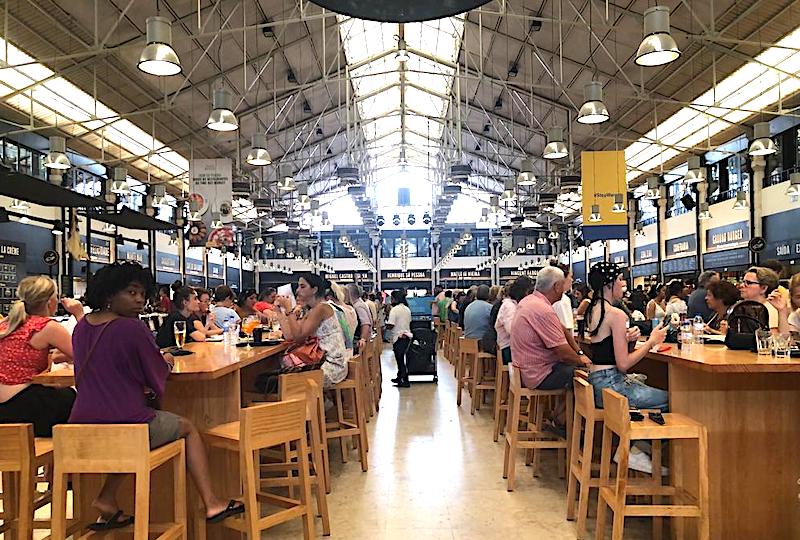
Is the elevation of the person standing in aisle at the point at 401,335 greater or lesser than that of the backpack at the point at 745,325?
lesser

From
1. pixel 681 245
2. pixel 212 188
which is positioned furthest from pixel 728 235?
pixel 212 188

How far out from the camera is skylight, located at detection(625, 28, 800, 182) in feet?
38.1

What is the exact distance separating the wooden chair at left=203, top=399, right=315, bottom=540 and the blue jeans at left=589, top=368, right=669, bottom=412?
66.3 inches

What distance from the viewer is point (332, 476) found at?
4809 millimetres

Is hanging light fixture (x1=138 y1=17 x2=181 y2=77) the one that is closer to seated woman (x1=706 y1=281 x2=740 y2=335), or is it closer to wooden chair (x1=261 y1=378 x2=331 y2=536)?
wooden chair (x1=261 y1=378 x2=331 y2=536)

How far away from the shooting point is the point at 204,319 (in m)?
7.43

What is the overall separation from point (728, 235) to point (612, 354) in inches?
606

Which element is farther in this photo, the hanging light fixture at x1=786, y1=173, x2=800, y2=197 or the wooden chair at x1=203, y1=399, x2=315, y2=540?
the hanging light fixture at x1=786, y1=173, x2=800, y2=197

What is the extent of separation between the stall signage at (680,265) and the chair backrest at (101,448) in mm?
19263

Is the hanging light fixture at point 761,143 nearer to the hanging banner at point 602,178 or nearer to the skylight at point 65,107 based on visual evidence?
Result: the hanging banner at point 602,178

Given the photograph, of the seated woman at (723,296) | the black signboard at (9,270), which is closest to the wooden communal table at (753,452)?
the seated woman at (723,296)

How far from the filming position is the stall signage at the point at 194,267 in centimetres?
2639

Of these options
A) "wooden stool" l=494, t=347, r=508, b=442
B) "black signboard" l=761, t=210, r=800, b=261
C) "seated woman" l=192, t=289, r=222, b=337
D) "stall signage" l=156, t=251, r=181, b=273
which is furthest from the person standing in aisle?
"stall signage" l=156, t=251, r=181, b=273

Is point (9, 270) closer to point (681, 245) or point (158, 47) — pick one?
point (158, 47)
